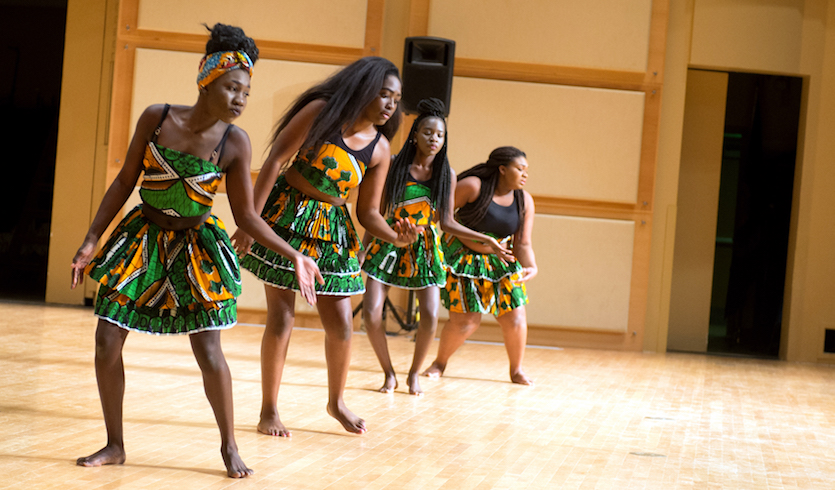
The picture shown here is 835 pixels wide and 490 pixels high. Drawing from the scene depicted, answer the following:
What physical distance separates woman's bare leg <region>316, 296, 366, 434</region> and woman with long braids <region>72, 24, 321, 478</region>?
0.62 m

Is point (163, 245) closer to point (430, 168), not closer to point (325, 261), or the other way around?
point (325, 261)

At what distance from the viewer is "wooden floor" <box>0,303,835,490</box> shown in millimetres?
2398

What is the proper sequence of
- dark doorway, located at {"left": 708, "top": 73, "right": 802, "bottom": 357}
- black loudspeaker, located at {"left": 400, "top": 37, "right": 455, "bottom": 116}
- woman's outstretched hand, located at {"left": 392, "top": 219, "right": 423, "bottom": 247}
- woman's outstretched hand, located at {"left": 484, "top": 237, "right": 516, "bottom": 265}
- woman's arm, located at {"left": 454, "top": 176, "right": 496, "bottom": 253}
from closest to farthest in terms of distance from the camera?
woman's outstretched hand, located at {"left": 392, "top": 219, "right": 423, "bottom": 247}
woman's outstretched hand, located at {"left": 484, "top": 237, "right": 516, "bottom": 265}
woman's arm, located at {"left": 454, "top": 176, "right": 496, "bottom": 253}
black loudspeaker, located at {"left": 400, "top": 37, "right": 455, "bottom": 116}
dark doorway, located at {"left": 708, "top": 73, "right": 802, "bottom": 357}

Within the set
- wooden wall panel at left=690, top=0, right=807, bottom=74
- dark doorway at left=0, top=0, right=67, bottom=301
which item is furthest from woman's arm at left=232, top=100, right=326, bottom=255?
dark doorway at left=0, top=0, right=67, bottom=301

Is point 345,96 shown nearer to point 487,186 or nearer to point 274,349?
point 274,349

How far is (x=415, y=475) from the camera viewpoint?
245cm

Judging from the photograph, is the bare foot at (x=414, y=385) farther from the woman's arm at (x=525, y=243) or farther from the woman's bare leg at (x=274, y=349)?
the woman's bare leg at (x=274, y=349)

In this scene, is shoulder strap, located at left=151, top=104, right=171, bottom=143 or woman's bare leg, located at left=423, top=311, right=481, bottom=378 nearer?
shoulder strap, located at left=151, top=104, right=171, bottom=143

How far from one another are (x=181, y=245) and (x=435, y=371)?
254 centimetres

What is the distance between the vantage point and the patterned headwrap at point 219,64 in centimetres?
222

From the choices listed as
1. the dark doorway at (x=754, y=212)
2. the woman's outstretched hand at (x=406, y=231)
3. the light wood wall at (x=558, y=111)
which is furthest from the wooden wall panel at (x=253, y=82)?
the woman's outstretched hand at (x=406, y=231)

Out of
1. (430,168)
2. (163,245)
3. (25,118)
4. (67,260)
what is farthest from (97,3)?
(163,245)

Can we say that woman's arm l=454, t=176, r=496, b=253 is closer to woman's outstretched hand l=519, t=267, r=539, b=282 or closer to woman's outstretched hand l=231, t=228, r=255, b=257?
woman's outstretched hand l=519, t=267, r=539, b=282

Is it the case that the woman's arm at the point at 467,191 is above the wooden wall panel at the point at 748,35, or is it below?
below
